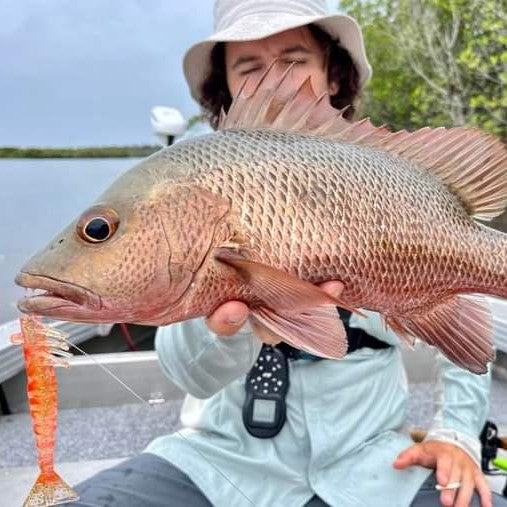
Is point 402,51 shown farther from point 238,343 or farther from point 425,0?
point 238,343

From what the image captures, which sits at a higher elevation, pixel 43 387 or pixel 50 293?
pixel 50 293

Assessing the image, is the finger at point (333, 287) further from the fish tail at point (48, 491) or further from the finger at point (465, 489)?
the finger at point (465, 489)

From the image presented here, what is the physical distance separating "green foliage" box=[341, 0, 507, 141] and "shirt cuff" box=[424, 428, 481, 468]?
6.98 m

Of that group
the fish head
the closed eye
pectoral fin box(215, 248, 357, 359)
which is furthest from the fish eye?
the closed eye

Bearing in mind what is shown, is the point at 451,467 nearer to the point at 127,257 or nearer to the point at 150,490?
the point at 150,490

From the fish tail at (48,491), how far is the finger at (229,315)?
0.39 meters

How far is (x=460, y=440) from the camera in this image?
1.45 metres

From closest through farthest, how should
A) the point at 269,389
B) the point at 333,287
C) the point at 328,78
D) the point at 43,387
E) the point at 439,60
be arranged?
the point at 333,287
the point at 43,387
the point at 269,389
the point at 328,78
the point at 439,60

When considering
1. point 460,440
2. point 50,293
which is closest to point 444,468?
point 460,440

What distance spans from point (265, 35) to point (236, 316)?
683mm

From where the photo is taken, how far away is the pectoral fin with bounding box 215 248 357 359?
0.79 m

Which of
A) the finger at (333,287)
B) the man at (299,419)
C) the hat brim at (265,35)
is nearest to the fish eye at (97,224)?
the finger at (333,287)

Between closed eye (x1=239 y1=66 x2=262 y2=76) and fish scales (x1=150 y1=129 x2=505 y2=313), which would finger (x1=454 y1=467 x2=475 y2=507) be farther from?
closed eye (x1=239 y1=66 x2=262 y2=76)

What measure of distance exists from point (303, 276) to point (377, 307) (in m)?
0.16
